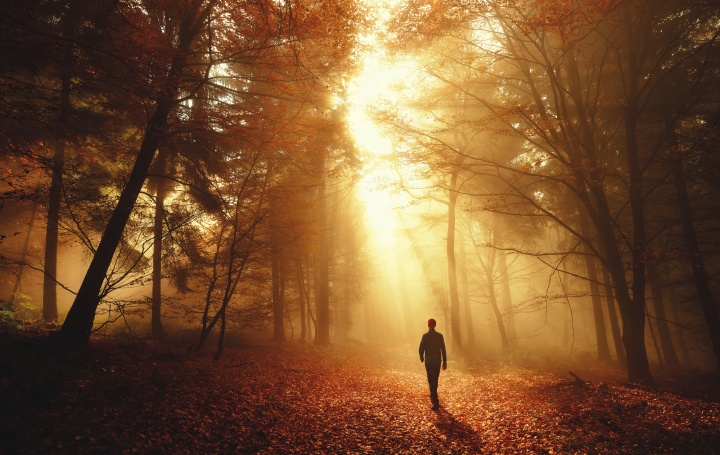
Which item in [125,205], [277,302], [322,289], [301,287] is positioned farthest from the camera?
[301,287]

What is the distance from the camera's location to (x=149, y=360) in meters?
8.15

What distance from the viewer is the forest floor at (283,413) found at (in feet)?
15.5

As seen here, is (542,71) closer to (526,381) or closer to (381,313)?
(526,381)

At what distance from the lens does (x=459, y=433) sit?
21.6ft

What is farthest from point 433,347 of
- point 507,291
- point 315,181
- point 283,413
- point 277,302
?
point 507,291

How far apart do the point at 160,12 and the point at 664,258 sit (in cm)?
1418

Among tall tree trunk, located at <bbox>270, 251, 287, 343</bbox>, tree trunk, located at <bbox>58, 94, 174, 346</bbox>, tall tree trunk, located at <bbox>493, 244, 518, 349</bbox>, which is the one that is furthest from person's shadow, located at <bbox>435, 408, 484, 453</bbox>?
tall tree trunk, located at <bbox>493, 244, 518, 349</bbox>

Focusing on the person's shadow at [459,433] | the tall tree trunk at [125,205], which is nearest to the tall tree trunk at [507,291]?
the person's shadow at [459,433]

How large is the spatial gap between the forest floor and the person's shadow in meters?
0.02

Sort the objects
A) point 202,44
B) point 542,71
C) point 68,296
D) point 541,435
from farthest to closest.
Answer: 1. point 68,296
2. point 542,71
3. point 202,44
4. point 541,435

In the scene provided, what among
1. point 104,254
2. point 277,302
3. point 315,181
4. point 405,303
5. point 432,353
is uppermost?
point 315,181

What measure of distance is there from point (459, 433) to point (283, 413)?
11.4 ft

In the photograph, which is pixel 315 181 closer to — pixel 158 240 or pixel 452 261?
pixel 158 240

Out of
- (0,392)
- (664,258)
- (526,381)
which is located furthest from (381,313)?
(0,392)
